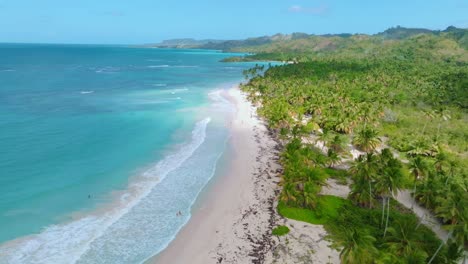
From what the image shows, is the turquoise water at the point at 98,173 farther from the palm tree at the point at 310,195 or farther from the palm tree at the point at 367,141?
the palm tree at the point at 367,141

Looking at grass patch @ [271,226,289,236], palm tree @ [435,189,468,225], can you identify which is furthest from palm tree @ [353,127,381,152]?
grass patch @ [271,226,289,236]

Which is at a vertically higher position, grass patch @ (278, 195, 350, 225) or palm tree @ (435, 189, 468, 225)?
palm tree @ (435, 189, 468, 225)

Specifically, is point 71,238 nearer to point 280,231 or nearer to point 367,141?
point 280,231

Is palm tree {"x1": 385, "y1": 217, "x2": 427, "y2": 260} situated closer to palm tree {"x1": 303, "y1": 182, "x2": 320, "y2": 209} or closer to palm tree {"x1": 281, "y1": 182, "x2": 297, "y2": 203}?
palm tree {"x1": 303, "y1": 182, "x2": 320, "y2": 209}

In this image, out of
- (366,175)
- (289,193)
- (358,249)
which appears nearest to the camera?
(358,249)

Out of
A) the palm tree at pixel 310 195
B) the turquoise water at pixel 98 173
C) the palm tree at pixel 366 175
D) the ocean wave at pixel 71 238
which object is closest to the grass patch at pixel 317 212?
the palm tree at pixel 310 195

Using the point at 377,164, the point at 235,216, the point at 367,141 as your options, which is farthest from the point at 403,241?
the point at 367,141
